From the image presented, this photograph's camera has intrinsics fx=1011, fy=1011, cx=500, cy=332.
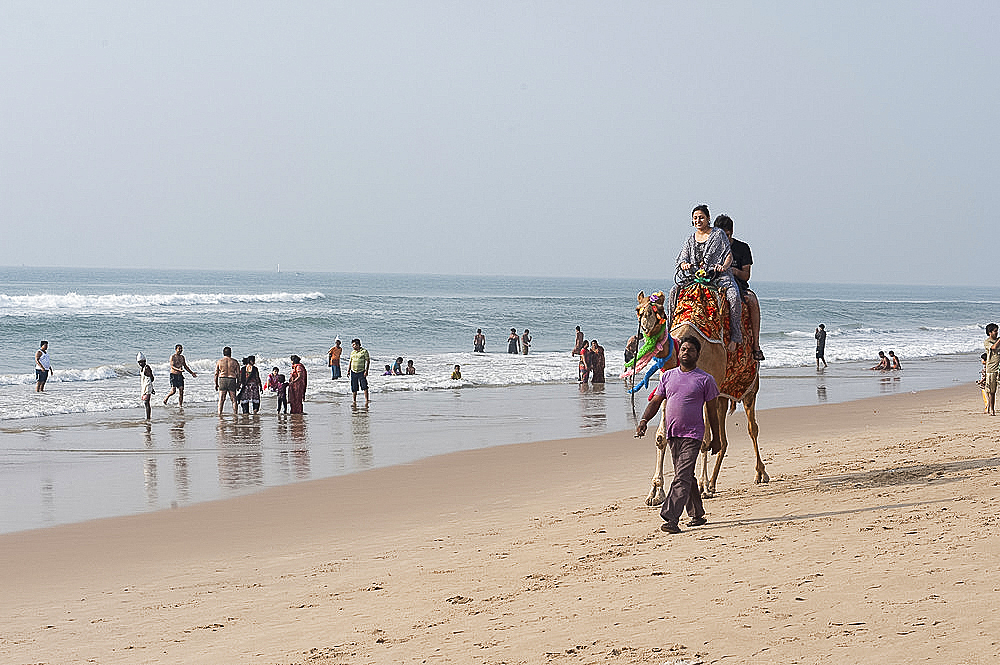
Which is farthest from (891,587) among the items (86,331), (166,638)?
(86,331)

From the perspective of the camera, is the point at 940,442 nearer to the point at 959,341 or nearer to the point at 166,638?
the point at 166,638

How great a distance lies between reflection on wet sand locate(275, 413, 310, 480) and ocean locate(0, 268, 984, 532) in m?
0.05

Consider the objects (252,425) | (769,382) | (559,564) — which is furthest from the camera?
(769,382)

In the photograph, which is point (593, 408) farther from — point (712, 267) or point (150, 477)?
point (712, 267)

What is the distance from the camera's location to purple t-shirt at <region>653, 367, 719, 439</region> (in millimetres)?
7535

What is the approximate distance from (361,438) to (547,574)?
1189 cm

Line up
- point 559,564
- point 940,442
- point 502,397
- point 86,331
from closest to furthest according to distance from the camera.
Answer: point 559,564 < point 940,442 < point 502,397 < point 86,331

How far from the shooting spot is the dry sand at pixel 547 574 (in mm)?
5102

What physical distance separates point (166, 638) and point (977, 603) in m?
4.68

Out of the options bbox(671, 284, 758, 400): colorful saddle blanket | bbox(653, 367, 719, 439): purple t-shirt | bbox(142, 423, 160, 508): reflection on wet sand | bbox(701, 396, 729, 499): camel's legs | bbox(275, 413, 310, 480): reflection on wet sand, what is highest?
bbox(671, 284, 758, 400): colorful saddle blanket

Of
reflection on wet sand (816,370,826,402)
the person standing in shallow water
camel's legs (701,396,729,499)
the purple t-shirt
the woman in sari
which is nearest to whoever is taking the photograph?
the purple t-shirt

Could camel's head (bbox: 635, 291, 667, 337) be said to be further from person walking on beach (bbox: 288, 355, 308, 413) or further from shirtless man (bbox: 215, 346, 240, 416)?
shirtless man (bbox: 215, 346, 240, 416)

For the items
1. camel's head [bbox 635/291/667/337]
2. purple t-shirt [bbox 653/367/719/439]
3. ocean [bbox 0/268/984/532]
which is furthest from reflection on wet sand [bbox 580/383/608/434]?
purple t-shirt [bbox 653/367/719/439]

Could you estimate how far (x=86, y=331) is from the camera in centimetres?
5044
